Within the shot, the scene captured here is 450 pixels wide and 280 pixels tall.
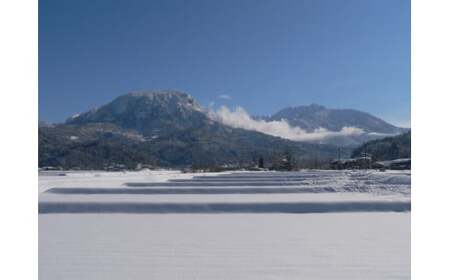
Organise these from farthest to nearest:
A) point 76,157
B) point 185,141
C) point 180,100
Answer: point 180,100
point 185,141
point 76,157

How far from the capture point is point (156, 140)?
129m

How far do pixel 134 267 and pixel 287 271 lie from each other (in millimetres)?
1463

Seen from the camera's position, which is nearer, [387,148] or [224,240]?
[224,240]

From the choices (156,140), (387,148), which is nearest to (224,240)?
(387,148)

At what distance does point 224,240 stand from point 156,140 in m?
126

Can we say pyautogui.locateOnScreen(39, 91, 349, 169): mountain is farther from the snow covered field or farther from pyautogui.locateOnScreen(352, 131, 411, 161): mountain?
→ the snow covered field

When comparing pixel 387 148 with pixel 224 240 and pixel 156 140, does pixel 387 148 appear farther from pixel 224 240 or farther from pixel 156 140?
pixel 156 140

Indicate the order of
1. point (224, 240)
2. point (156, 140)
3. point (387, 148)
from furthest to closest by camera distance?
point (156, 140)
point (387, 148)
point (224, 240)

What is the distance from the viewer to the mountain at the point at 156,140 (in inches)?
3061

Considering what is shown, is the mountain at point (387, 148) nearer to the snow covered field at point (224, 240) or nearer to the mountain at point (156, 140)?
the mountain at point (156, 140)

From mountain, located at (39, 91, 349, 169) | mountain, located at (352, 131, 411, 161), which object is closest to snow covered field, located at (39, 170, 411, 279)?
mountain, located at (39, 91, 349, 169)
